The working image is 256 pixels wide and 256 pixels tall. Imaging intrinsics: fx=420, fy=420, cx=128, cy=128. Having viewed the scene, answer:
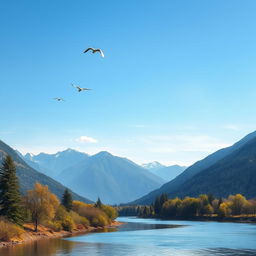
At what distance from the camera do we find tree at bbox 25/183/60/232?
421ft

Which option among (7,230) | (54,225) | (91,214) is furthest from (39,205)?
(91,214)

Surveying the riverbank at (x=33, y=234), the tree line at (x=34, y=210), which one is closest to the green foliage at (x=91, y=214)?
the tree line at (x=34, y=210)

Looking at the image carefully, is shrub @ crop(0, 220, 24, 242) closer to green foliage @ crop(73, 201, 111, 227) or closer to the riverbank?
the riverbank

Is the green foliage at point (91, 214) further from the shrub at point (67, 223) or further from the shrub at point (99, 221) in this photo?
the shrub at point (67, 223)

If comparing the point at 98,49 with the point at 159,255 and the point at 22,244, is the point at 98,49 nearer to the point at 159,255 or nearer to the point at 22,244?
the point at 159,255

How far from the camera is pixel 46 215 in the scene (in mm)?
130375

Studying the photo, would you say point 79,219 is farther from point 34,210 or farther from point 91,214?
point 34,210

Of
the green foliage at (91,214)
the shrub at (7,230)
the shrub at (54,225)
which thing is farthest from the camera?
the green foliage at (91,214)

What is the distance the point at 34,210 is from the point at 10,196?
20.8 metres


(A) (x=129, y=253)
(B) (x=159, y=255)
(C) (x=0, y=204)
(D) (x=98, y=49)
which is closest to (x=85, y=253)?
(A) (x=129, y=253)

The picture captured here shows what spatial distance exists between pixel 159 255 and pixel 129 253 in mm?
6390

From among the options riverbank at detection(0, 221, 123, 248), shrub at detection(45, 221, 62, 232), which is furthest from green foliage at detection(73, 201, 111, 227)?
shrub at detection(45, 221, 62, 232)

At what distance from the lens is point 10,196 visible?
108625 millimetres

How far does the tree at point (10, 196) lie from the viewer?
107750mm
